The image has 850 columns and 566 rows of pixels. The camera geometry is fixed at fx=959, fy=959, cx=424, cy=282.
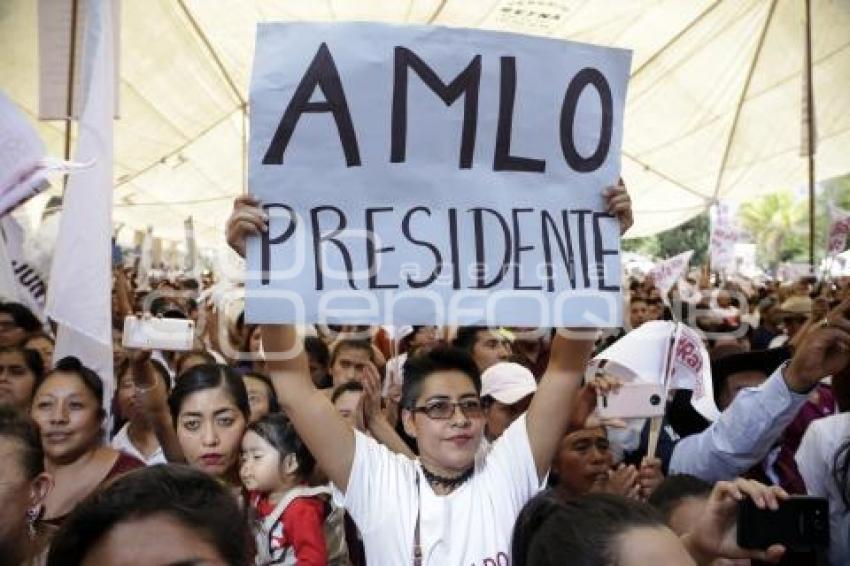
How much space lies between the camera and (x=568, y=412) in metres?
2.63

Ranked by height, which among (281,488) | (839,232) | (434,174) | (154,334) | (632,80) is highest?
(632,80)

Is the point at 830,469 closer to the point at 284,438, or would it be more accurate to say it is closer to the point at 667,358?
the point at 667,358

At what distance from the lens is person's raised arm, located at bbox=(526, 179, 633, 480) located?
2590 millimetres

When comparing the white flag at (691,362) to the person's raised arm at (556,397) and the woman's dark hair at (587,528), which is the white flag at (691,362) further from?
the woman's dark hair at (587,528)

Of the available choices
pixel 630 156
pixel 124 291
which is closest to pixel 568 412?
pixel 124 291

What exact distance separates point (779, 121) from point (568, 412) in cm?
1554

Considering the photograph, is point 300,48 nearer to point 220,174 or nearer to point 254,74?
point 254,74

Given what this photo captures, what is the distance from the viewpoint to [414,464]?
2602mm

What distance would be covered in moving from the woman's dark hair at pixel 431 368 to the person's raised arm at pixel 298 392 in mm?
253

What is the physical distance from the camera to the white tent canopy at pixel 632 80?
13258 mm

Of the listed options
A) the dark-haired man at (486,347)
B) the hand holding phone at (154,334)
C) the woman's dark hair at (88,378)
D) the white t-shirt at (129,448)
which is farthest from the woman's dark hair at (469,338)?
the woman's dark hair at (88,378)

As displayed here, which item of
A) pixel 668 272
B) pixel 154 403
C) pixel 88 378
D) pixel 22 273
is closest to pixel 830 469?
pixel 154 403

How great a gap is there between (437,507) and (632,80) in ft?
50.6

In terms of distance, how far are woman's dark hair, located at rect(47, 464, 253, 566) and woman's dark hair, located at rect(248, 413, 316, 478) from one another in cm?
166
